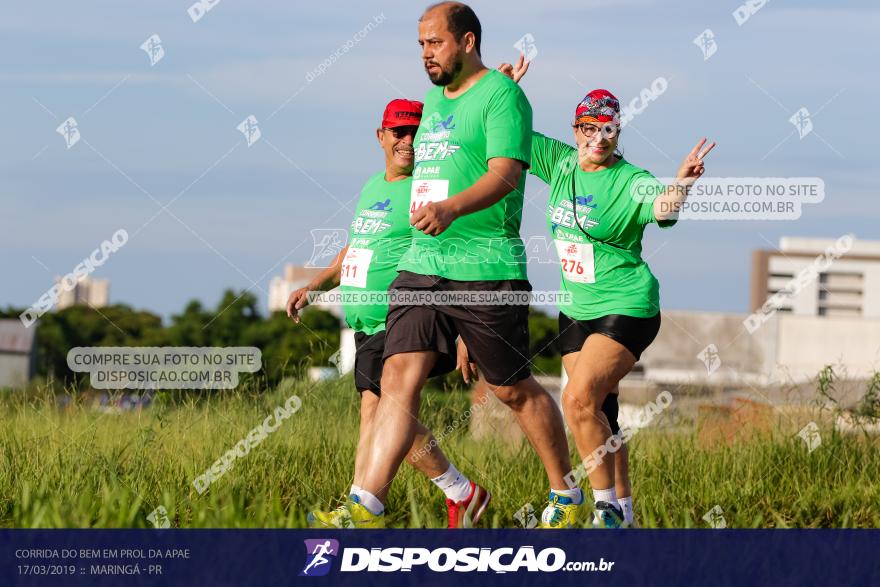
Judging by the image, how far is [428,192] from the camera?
5.27m

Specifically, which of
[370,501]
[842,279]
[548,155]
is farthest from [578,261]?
[842,279]

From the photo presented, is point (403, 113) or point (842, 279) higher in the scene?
point (842, 279)

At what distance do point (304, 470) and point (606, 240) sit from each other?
2.09 metres

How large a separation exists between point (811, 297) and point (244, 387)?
138 m

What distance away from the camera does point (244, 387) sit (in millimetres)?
7500

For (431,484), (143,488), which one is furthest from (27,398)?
(431,484)

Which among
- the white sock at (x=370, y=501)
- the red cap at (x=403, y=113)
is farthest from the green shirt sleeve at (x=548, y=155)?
the white sock at (x=370, y=501)

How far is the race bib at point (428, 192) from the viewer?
17.2ft

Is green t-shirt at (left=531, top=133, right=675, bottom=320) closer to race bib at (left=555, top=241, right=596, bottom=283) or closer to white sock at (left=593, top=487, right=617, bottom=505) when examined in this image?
race bib at (left=555, top=241, right=596, bottom=283)

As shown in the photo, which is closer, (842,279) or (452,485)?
(452,485)

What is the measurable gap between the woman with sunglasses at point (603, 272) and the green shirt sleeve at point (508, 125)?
0.74 meters

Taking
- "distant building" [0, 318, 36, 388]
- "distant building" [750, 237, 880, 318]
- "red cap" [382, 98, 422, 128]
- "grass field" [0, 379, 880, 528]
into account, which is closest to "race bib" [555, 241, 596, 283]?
"red cap" [382, 98, 422, 128]

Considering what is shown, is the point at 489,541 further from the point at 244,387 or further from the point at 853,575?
the point at 244,387

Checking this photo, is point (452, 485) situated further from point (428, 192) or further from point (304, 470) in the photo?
point (428, 192)
